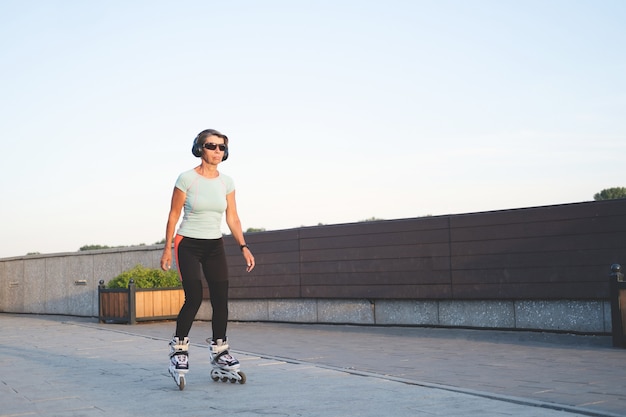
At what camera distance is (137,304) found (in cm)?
1588

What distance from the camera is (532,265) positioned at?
11172 millimetres

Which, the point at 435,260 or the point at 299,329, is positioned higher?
the point at 435,260

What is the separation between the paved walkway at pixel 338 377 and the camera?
16.9 feet

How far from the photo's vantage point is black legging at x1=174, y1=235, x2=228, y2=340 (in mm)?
6242

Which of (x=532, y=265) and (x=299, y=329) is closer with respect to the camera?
(x=532, y=265)

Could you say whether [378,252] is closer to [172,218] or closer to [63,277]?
[172,218]

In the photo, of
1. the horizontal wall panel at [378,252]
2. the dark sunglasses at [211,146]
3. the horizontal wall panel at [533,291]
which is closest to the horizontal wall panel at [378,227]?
the horizontal wall panel at [378,252]

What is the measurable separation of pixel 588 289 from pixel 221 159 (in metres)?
6.28

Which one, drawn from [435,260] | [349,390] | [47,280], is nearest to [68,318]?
[47,280]

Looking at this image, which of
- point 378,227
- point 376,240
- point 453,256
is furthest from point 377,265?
point 453,256

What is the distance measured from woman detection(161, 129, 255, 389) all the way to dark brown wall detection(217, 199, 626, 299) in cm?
612

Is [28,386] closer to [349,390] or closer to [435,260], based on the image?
[349,390]

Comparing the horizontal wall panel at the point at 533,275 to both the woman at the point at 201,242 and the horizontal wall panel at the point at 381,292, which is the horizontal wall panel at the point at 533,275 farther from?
the woman at the point at 201,242

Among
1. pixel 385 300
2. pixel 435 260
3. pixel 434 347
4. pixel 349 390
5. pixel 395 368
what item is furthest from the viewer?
pixel 385 300
